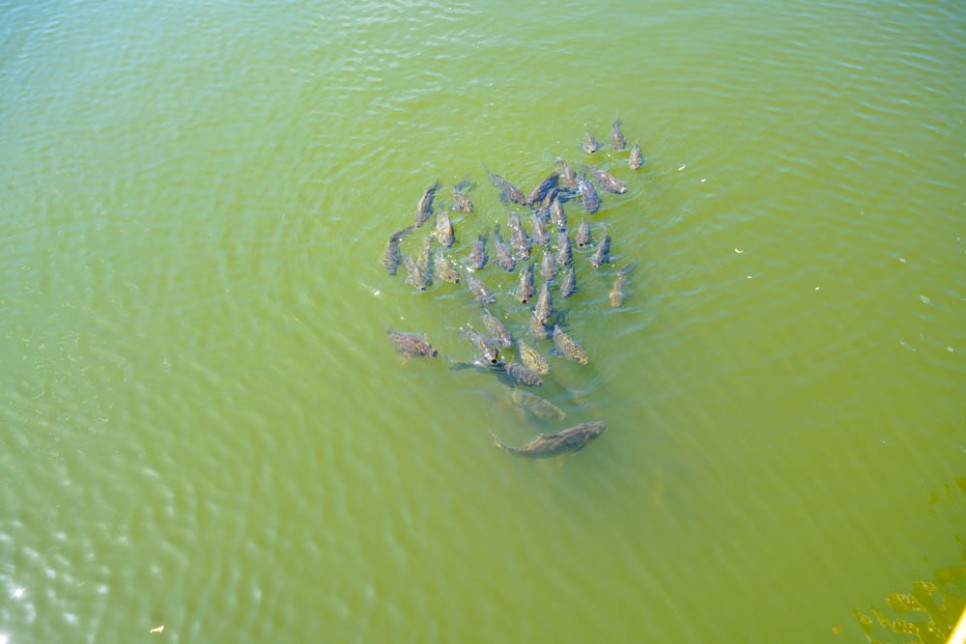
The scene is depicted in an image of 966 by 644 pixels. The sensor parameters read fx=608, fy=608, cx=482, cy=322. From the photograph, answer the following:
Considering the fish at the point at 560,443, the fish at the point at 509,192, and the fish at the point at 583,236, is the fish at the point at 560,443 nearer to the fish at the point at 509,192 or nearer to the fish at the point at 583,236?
the fish at the point at 583,236

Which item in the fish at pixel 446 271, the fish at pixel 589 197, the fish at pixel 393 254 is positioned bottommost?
the fish at pixel 446 271

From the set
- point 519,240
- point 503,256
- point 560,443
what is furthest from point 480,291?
point 560,443

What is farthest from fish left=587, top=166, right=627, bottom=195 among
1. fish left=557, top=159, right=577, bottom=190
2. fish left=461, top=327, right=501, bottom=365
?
fish left=461, top=327, right=501, bottom=365

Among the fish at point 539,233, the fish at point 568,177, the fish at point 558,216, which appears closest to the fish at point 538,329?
the fish at point 539,233

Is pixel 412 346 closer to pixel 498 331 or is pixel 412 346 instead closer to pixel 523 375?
pixel 498 331

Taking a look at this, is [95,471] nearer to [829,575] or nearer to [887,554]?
[829,575]

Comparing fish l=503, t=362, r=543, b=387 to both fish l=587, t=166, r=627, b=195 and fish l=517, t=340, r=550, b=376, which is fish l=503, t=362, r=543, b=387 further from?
fish l=587, t=166, r=627, b=195
